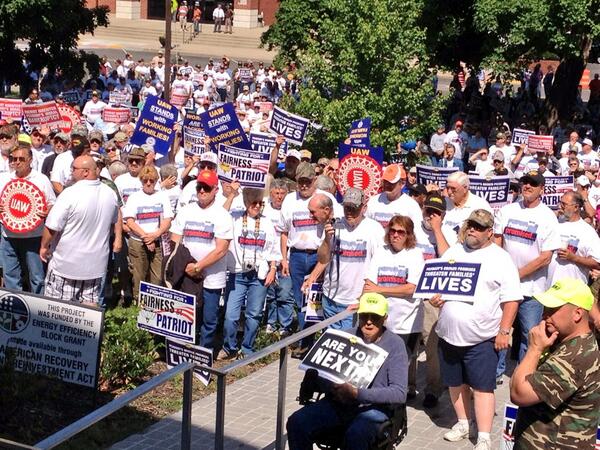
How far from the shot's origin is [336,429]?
6891mm

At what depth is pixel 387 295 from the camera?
8680 mm

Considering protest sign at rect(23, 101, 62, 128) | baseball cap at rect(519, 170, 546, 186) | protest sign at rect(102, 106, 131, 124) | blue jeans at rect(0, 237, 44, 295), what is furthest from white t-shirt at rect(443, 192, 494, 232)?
protest sign at rect(102, 106, 131, 124)

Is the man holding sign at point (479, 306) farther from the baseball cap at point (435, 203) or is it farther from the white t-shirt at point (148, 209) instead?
the white t-shirt at point (148, 209)

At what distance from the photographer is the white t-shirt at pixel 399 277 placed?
8703mm

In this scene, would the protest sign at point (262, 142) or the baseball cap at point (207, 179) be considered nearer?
the baseball cap at point (207, 179)

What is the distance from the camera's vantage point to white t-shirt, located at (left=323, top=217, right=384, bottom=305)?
31.2ft

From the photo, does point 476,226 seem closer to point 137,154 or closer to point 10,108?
point 137,154

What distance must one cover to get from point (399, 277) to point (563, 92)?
19.3 m

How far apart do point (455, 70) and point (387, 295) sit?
20.3 m

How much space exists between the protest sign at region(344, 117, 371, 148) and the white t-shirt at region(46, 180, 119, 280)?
4.78 metres

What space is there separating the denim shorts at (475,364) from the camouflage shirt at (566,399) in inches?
88.8

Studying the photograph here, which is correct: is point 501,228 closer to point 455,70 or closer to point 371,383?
point 371,383

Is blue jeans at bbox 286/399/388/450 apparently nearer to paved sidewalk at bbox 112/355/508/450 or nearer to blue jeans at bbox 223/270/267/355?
paved sidewalk at bbox 112/355/508/450

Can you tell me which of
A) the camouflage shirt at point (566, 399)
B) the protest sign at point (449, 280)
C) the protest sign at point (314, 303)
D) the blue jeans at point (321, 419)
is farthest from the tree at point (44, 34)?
the camouflage shirt at point (566, 399)
